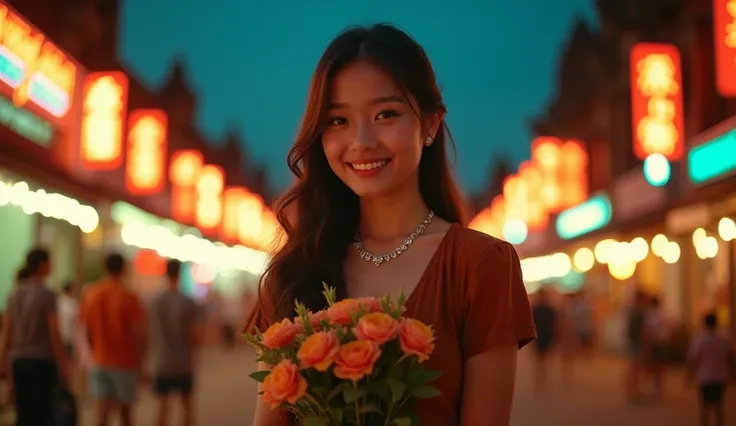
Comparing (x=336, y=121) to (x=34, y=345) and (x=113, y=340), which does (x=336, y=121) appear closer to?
(x=34, y=345)

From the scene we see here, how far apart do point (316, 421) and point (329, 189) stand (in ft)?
2.71

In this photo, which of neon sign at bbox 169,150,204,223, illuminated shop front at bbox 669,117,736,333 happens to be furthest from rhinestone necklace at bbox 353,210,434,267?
neon sign at bbox 169,150,204,223

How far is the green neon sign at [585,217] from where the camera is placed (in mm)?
27125

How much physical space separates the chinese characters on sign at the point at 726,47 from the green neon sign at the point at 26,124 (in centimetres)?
903

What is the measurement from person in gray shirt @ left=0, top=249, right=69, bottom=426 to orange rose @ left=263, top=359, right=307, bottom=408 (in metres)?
6.16

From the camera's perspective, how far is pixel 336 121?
233 centimetres

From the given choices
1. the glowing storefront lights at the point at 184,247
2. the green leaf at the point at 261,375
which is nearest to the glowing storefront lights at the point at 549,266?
the glowing storefront lights at the point at 184,247

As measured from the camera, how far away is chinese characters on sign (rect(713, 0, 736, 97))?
1162cm

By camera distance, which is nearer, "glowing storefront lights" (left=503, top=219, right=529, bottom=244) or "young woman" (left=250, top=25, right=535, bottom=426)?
"young woman" (left=250, top=25, right=535, bottom=426)

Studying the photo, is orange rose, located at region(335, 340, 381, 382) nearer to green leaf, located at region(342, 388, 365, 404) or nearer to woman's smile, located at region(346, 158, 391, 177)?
green leaf, located at region(342, 388, 365, 404)

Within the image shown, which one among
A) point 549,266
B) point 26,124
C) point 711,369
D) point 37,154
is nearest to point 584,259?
point 549,266

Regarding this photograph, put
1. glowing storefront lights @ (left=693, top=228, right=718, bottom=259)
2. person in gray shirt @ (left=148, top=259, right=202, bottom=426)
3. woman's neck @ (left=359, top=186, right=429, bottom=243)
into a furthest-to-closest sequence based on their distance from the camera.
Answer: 1. glowing storefront lights @ (left=693, top=228, right=718, bottom=259)
2. person in gray shirt @ (left=148, top=259, right=202, bottom=426)
3. woman's neck @ (left=359, top=186, right=429, bottom=243)

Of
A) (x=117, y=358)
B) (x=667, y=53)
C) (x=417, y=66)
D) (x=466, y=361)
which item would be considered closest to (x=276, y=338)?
(x=466, y=361)

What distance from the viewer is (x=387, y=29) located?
238 cm
